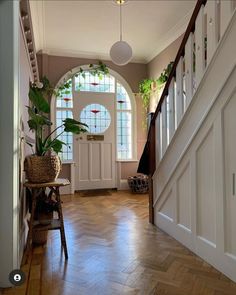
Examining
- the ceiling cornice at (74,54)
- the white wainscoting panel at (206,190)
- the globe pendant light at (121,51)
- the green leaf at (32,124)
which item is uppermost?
the ceiling cornice at (74,54)

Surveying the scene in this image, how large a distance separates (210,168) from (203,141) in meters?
0.24

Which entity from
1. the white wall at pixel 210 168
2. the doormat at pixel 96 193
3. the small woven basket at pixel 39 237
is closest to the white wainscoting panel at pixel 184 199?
the white wall at pixel 210 168

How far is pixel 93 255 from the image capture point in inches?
89.0

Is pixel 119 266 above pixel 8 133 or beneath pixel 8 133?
beneath

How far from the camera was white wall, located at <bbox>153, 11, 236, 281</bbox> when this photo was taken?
71.6 inches

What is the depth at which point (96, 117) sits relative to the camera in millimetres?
5766

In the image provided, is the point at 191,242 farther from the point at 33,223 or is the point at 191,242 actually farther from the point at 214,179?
the point at 33,223

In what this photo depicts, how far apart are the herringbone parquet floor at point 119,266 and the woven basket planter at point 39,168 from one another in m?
0.70

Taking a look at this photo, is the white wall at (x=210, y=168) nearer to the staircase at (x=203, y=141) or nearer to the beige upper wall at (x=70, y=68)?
the staircase at (x=203, y=141)

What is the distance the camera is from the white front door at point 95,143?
5598 millimetres

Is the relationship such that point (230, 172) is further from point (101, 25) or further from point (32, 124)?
point (101, 25)

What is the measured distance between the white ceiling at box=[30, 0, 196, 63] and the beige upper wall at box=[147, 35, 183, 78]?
0.10 metres

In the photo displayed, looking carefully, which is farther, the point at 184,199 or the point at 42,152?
the point at 184,199

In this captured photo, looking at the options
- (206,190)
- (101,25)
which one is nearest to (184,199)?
(206,190)
